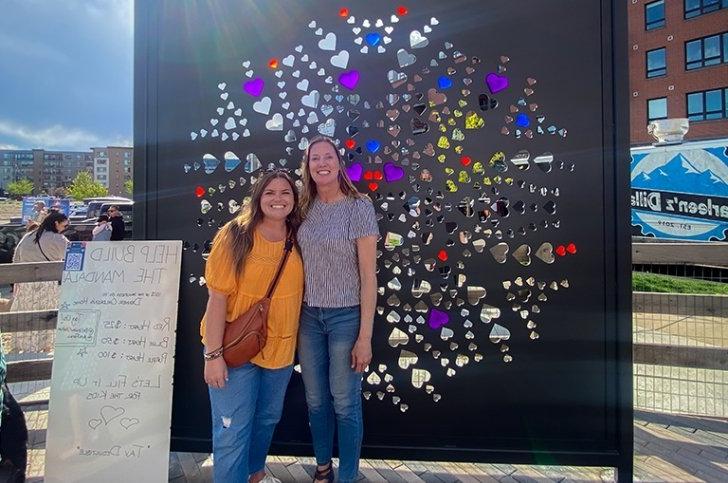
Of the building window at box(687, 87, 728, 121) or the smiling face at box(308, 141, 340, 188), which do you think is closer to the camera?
the smiling face at box(308, 141, 340, 188)

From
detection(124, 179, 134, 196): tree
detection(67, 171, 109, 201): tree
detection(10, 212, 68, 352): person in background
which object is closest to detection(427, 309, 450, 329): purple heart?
detection(124, 179, 134, 196): tree

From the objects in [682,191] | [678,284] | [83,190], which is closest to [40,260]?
[678,284]

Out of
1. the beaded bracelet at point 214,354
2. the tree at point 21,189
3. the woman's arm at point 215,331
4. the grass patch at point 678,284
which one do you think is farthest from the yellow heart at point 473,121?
the tree at point 21,189

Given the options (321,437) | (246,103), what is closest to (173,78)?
(246,103)

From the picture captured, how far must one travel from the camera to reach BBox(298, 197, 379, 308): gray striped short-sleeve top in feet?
7.86

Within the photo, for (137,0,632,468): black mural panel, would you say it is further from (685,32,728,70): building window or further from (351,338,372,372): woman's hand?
(685,32,728,70): building window

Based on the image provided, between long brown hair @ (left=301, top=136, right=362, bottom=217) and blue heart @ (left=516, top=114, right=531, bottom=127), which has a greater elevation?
blue heart @ (left=516, top=114, right=531, bottom=127)

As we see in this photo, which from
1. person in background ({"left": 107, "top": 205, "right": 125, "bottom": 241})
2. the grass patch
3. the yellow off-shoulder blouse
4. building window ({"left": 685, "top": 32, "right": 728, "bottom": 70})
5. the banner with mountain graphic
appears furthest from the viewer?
building window ({"left": 685, "top": 32, "right": 728, "bottom": 70})

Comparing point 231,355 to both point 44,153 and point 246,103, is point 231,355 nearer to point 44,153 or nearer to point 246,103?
point 246,103

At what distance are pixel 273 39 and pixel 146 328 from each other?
6.57ft

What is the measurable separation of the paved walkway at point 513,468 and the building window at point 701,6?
102 feet

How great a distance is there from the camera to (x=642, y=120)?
28609mm

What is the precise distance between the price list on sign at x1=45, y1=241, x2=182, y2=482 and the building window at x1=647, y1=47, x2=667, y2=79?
110 feet

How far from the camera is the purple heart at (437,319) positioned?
9.52ft
